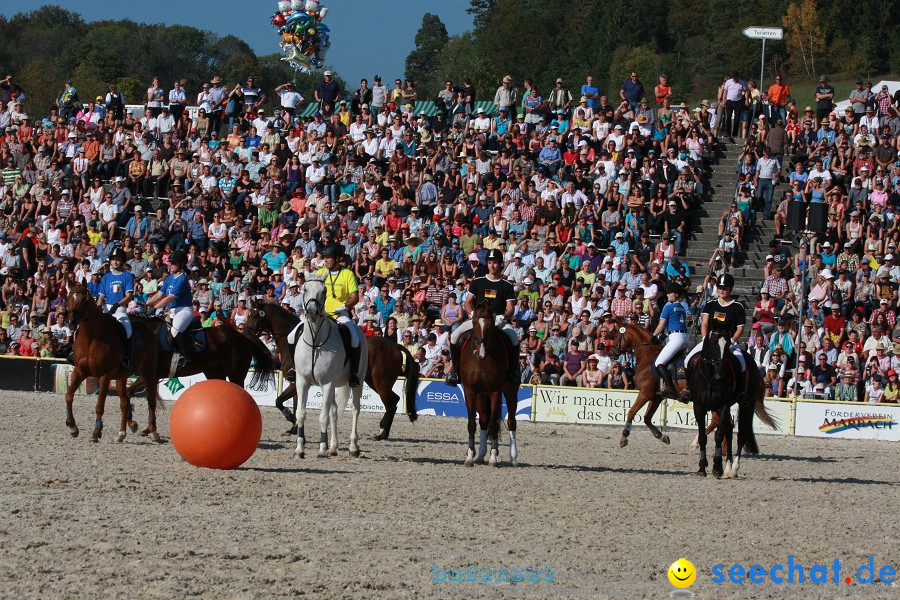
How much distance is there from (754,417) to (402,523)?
15.6 m

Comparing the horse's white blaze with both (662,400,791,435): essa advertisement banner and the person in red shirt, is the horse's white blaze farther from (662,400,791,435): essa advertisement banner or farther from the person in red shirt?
the person in red shirt

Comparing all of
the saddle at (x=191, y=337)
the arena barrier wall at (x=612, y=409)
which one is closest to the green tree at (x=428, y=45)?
the arena barrier wall at (x=612, y=409)

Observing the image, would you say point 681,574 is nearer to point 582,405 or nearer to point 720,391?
point 720,391

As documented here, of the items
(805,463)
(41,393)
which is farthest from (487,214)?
(805,463)

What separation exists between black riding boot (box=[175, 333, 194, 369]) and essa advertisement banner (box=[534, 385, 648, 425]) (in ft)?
30.7

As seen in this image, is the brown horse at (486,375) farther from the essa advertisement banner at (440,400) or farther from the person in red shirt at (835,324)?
the person in red shirt at (835,324)

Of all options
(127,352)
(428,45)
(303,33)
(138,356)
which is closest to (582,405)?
(138,356)

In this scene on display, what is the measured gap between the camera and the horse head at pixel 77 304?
1642 centimetres

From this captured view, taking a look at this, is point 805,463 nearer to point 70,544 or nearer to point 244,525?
point 244,525

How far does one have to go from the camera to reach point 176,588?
26.4 feet

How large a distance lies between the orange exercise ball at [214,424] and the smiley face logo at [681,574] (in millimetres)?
6143

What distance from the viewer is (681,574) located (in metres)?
8.59

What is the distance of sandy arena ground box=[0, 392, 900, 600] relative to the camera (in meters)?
8.51

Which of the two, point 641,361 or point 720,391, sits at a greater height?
point 641,361
